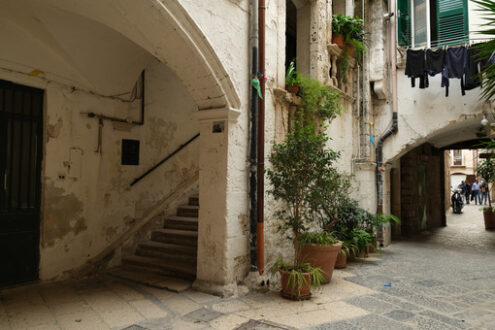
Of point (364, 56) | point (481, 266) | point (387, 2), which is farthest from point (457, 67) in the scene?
point (481, 266)

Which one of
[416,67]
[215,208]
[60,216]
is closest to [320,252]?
[215,208]

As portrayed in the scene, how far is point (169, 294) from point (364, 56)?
6.57 meters

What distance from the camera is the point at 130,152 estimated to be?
5.89 meters

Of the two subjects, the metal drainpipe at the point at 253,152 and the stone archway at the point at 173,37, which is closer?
the stone archway at the point at 173,37

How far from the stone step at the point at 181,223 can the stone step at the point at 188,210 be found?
0.53ft

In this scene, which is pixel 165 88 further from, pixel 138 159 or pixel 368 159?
pixel 368 159

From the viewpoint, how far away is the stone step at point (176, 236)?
18.2 feet

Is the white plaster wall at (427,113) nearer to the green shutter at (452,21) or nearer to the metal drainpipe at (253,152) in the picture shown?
the green shutter at (452,21)

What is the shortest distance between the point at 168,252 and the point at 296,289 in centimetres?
231

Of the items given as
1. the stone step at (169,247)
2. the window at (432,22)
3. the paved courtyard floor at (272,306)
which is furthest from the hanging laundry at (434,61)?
the stone step at (169,247)

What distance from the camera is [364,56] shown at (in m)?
7.86

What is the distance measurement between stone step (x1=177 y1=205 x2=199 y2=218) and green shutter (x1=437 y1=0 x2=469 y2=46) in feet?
21.8

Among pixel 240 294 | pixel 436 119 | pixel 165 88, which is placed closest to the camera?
pixel 240 294

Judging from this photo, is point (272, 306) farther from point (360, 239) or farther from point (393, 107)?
point (393, 107)
